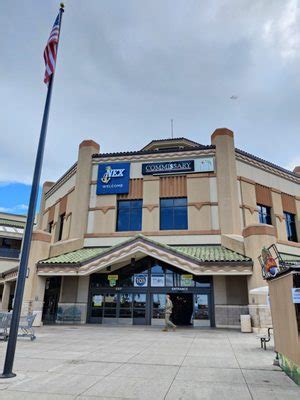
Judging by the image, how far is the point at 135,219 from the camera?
882 inches

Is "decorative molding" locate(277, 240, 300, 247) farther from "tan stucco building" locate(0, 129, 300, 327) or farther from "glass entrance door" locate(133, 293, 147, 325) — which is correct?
"glass entrance door" locate(133, 293, 147, 325)

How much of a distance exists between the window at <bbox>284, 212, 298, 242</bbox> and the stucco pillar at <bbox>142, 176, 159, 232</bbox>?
9.96 metres

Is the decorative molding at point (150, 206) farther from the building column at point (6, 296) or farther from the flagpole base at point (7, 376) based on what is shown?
the building column at point (6, 296)

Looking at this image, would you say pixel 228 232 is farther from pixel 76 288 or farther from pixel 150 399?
pixel 150 399

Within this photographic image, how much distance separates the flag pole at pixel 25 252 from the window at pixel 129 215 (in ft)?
46.7

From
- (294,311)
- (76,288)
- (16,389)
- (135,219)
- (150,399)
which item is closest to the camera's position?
(150,399)

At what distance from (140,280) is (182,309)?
306 centimetres

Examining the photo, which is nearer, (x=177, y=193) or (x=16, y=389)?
(x=16, y=389)

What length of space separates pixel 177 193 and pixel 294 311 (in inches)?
635

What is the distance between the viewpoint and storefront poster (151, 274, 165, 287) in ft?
64.5

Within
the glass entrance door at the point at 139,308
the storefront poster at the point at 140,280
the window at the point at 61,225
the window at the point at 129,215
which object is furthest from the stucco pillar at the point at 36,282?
the storefront poster at the point at 140,280

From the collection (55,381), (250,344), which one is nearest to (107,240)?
(250,344)

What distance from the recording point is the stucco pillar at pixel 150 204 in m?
21.9

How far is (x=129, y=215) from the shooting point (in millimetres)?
22562
